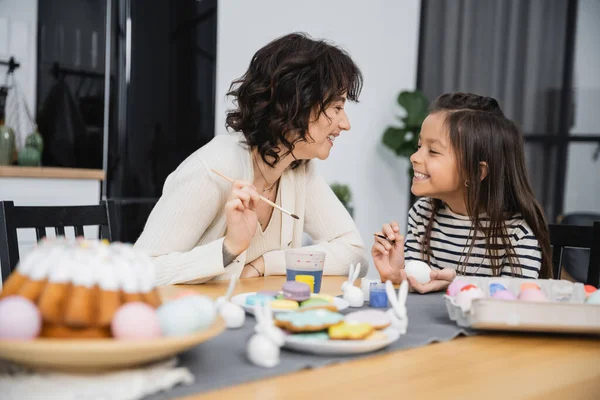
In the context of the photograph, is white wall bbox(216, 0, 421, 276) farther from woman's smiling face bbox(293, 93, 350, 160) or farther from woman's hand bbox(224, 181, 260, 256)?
woman's hand bbox(224, 181, 260, 256)

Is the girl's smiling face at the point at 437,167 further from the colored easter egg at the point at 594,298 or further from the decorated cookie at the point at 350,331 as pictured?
the decorated cookie at the point at 350,331

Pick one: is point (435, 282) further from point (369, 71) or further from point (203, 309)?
point (369, 71)

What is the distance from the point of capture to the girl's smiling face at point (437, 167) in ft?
5.57

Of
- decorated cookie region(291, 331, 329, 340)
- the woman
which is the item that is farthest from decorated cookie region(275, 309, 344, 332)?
the woman

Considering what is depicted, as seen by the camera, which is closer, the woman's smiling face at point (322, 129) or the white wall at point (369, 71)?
the woman's smiling face at point (322, 129)

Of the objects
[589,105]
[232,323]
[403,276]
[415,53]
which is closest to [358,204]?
[415,53]

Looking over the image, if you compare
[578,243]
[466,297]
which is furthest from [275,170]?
[466,297]

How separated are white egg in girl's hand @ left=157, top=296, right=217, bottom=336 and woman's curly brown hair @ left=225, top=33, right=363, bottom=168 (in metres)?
1.09

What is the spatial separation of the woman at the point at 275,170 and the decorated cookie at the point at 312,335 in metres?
0.66

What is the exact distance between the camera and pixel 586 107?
14.4 ft

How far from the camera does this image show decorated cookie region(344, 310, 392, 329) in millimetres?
830

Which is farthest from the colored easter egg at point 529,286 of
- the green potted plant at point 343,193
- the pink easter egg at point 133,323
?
the green potted plant at point 343,193

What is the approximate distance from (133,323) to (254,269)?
3.33ft

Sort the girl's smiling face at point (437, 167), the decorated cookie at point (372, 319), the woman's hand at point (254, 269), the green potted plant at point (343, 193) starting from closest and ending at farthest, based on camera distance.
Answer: the decorated cookie at point (372, 319) < the woman's hand at point (254, 269) < the girl's smiling face at point (437, 167) < the green potted plant at point (343, 193)
